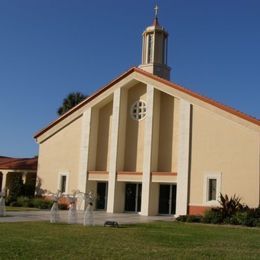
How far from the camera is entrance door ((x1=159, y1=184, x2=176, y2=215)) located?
1162 inches

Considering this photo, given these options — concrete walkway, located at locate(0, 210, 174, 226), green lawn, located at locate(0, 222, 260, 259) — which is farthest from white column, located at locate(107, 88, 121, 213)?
green lawn, located at locate(0, 222, 260, 259)

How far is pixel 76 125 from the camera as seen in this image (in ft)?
110

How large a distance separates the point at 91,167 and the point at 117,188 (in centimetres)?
260

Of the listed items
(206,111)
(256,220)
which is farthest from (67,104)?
(256,220)

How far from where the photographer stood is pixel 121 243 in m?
14.1

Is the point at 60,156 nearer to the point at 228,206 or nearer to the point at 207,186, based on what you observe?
the point at 207,186

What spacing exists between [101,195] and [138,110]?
6.52 m

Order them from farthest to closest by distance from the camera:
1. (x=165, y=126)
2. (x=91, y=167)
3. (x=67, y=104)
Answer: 1. (x=67, y=104)
2. (x=91, y=167)
3. (x=165, y=126)

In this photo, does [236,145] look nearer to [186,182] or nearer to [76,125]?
[186,182]

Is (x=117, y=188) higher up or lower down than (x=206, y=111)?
lower down

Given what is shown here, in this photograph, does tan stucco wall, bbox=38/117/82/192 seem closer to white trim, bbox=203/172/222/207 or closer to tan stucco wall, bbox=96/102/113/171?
tan stucco wall, bbox=96/102/113/171

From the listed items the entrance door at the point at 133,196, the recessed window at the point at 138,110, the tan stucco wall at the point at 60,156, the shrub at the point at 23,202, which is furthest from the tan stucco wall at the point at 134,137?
the shrub at the point at 23,202

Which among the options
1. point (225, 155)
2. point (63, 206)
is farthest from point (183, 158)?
point (63, 206)

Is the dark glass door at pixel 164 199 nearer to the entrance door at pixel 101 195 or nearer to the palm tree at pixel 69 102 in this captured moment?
the entrance door at pixel 101 195
